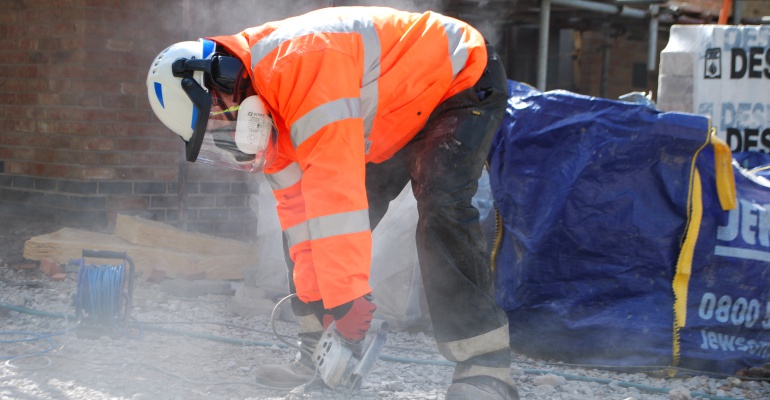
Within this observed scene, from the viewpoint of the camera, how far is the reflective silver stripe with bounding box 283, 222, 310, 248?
3.17 metres

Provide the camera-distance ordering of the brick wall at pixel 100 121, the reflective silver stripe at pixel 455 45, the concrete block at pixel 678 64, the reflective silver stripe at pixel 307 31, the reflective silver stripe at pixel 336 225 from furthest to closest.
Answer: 1. the brick wall at pixel 100 121
2. the concrete block at pixel 678 64
3. the reflective silver stripe at pixel 455 45
4. the reflective silver stripe at pixel 307 31
5. the reflective silver stripe at pixel 336 225

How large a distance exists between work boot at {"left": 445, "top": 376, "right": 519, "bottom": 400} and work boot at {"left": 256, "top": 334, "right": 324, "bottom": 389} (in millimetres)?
627

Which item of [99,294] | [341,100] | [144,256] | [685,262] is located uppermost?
[341,100]

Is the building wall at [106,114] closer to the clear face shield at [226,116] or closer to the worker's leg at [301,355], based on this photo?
the worker's leg at [301,355]

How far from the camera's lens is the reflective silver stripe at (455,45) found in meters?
3.11

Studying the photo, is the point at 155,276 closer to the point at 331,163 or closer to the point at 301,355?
the point at 301,355

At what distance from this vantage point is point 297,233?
319 centimetres

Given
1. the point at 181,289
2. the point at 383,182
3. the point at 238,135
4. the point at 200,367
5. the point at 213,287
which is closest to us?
the point at 238,135

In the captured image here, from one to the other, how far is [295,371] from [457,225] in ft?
3.21

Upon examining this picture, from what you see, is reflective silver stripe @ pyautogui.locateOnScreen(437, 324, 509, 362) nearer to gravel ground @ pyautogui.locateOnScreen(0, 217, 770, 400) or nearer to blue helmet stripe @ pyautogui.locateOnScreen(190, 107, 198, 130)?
gravel ground @ pyautogui.locateOnScreen(0, 217, 770, 400)

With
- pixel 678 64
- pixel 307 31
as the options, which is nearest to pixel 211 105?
pixel 307 31


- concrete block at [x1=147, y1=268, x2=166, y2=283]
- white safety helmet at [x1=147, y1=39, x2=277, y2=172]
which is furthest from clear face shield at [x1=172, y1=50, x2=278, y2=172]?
concrete block at [x1=147, y1=268, x2=166, y2=283]

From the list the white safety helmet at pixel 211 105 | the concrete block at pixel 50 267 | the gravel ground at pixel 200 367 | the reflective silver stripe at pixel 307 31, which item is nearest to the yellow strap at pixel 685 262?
the gravel ground at pixel 200 367

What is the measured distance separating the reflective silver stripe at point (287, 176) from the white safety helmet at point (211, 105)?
212 millimetres
